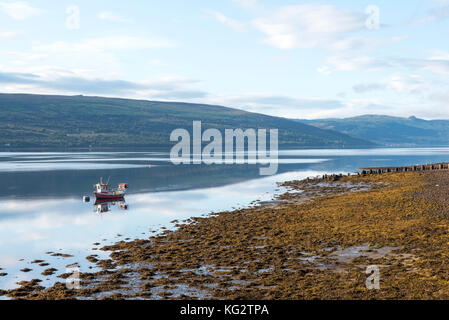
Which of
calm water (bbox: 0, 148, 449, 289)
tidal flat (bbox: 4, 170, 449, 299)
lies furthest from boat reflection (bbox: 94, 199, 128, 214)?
tidal flat (bbox: 4, 170, 449, 299)

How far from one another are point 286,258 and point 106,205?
30060 millimetres

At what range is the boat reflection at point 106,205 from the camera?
45.0m

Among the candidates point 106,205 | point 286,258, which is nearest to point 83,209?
point 106,205

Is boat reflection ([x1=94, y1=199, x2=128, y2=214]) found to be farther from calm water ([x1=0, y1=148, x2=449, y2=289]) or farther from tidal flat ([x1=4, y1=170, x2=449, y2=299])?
tidal flat ([x1=4, y1=170, x2=449, y2=299])

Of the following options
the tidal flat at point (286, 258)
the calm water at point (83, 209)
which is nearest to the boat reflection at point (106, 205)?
the calm water at point (83, 209)

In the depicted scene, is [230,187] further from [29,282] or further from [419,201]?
[29,282]

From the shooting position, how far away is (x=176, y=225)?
35.9 m

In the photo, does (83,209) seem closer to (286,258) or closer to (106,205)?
(106,205)

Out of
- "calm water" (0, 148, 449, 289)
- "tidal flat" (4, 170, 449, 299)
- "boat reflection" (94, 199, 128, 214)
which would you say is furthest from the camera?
"boat reflection" (94, 199, 128, 214)

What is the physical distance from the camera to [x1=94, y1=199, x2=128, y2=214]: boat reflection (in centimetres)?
4503

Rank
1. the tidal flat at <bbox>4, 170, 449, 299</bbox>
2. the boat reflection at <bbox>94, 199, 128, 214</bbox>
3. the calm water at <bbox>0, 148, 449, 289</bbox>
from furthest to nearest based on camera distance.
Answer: the boat reflection at <bbox>94, 199, 128, 214</bbox> → the calm water at <bbox>0, 148, 449, 289</bbox> → the tidal flat at <bbox>4, 170, 449, 299</bbox>

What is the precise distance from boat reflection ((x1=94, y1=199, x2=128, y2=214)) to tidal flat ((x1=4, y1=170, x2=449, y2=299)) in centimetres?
1181
